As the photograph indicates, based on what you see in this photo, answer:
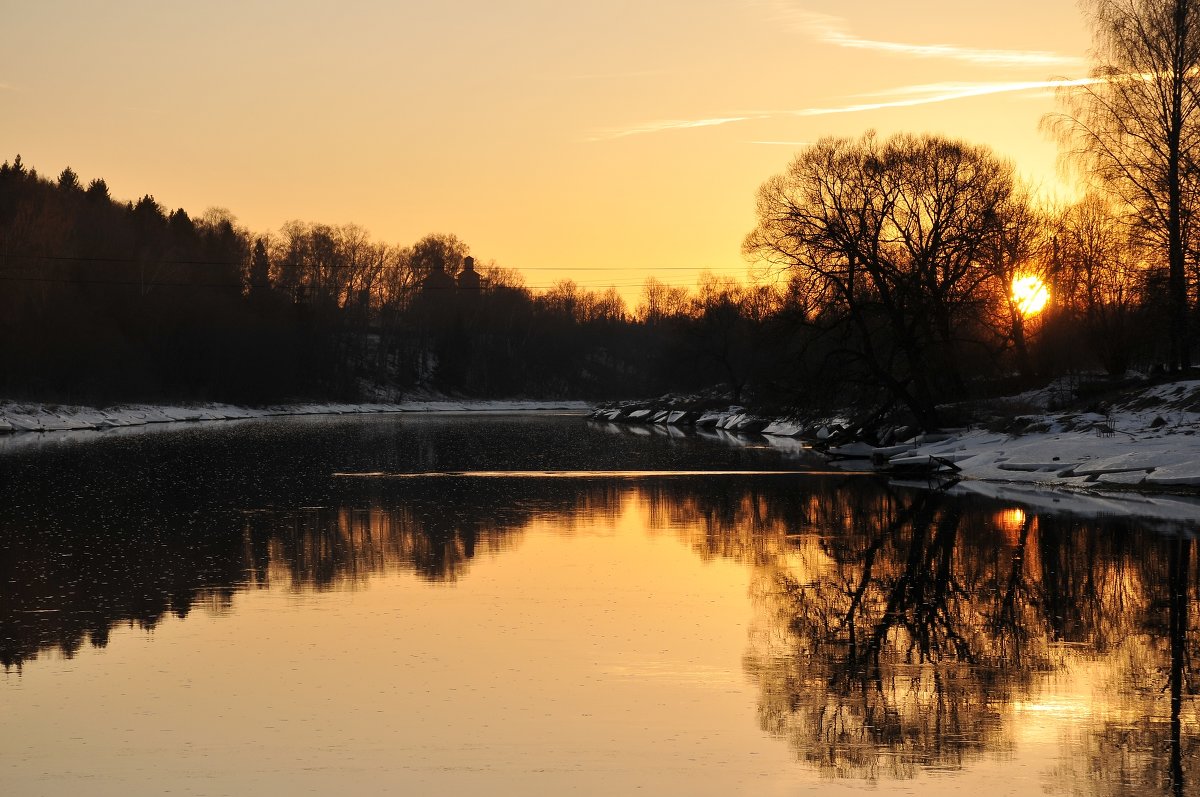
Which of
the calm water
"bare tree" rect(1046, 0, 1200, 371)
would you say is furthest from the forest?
the calm water

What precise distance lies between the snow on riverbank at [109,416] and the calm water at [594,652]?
3749 centimetres

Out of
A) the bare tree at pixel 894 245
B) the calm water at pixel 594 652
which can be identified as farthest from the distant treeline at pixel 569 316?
the calm water at pixel 594 652

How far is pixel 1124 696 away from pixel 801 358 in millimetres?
37648

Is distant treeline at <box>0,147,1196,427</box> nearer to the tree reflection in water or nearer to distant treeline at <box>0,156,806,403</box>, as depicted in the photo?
distant treeline at <box>0,156,806,403</box>

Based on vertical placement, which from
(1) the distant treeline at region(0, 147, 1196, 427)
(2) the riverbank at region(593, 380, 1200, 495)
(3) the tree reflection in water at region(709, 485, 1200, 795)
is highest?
(1) the distant treeline at region(0, 147, 1196, 427)

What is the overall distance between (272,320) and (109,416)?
41389 millimetres

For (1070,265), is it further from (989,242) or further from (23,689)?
(23,689)

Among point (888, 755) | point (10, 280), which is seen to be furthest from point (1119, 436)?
point (10, 280)

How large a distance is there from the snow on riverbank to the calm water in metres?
37.5

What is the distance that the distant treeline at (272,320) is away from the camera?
8281 cm

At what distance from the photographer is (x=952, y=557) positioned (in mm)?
18969

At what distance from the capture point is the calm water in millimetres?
8516

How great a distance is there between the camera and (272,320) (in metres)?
119

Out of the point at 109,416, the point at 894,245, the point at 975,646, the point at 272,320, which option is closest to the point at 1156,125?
the point at 894,245
